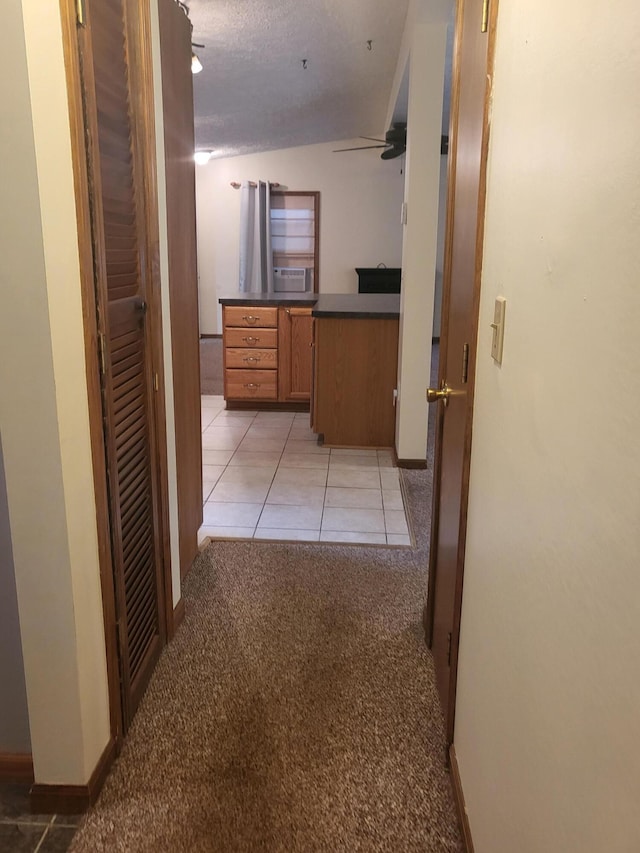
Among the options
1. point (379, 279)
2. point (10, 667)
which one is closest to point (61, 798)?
point (10, 667)

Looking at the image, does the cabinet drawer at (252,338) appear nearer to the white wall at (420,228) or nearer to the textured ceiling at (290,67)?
the white wall at (420,228)

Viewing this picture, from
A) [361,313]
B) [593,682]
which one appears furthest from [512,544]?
[361,313]

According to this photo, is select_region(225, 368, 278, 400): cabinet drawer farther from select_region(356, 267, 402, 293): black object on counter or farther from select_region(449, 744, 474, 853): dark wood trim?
select_region(449, 744, 474, 853): dark wood trim

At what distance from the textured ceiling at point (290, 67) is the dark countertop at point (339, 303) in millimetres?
1578

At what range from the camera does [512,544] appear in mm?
1120

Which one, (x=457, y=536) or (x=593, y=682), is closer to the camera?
(x=593, y=682)

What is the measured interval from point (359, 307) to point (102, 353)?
320cm

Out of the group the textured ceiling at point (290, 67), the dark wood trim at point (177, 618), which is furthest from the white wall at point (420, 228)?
the dark wood trim at point (177, 618)

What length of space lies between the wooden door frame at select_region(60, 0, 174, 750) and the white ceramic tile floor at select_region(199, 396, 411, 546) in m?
1.05

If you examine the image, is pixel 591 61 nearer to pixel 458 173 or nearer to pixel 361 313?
pixel 458 173

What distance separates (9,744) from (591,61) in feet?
5.93

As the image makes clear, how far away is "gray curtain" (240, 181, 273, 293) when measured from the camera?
832 cm

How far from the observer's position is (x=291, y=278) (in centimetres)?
873

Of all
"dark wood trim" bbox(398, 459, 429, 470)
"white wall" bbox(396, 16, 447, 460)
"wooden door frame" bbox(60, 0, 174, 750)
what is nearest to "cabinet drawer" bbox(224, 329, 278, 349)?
"white wall" bbox(396, 16, 447, 460)
